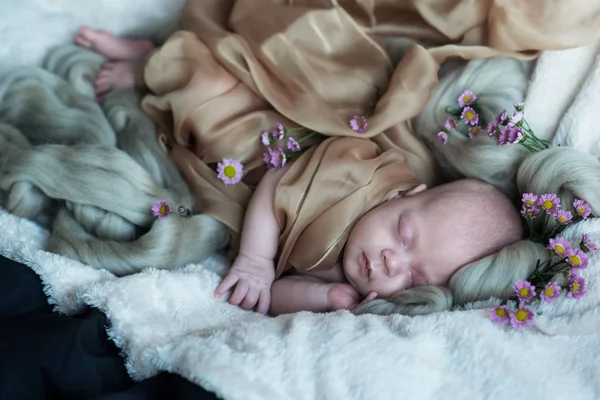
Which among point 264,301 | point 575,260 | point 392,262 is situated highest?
point 575,260

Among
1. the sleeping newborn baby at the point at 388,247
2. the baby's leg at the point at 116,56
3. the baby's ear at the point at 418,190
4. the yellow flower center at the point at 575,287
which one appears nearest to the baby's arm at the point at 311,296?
the sleeping newborn baby at the point at 388,247

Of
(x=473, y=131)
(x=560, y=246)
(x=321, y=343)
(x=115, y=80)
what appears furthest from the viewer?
(x=115, y=80)

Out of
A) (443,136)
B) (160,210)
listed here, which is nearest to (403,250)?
(443,136)

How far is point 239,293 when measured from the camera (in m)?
1.07

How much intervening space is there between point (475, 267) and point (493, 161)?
222 mm

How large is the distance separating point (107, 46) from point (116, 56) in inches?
1.1

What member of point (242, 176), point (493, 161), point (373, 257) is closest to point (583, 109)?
point (493, 161)

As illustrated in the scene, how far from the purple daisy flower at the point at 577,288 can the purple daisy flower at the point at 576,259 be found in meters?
0.02

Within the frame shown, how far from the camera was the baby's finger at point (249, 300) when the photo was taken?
1.08m

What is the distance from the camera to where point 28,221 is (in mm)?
1097

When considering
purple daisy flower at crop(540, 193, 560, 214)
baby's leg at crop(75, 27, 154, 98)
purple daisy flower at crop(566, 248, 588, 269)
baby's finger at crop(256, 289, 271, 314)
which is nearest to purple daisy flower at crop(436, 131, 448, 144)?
purple daisy flower at crop(540, 193, 560, 214)

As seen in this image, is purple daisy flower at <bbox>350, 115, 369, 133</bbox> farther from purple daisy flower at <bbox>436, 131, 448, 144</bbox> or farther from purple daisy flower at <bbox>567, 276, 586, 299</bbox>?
purple daisy flower at <bbox>567, 276, 586, 299</bbox>

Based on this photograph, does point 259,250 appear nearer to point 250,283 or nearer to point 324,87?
point 250,283

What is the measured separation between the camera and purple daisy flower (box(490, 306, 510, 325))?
35.0 inches
